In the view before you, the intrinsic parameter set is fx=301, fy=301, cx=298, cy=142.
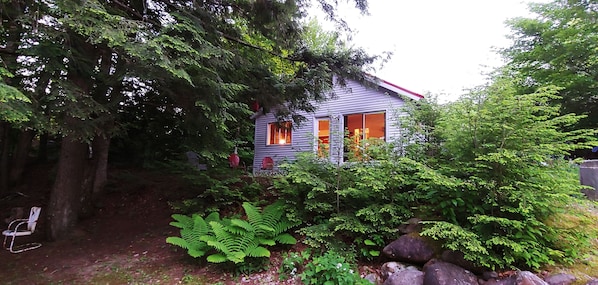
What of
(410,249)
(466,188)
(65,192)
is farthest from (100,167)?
(466,188)

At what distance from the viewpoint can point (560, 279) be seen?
323 cm

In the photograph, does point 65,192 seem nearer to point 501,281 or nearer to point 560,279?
point 501,281

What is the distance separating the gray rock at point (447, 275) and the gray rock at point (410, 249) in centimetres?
22

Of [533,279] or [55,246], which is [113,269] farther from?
[533,279]

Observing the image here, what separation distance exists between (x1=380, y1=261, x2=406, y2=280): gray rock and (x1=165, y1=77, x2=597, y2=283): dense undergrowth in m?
0.28

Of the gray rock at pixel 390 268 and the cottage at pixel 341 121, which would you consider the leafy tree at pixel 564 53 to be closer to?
the cottage at pixel 341 121

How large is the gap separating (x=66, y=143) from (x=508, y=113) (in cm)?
776

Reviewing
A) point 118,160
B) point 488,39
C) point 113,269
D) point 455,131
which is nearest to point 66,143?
point 113,269

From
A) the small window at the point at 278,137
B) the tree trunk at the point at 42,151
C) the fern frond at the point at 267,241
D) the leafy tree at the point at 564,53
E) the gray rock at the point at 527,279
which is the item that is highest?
the leafy tree at the point at 564,53

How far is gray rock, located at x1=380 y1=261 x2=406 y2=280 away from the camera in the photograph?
3842 millimetres

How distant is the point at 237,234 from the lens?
449 cm

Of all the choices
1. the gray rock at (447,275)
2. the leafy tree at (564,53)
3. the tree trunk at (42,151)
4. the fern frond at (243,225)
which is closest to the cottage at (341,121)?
the leafy tree at (564,53)

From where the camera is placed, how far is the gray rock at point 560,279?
3.20 meters

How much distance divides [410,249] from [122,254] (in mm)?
4676
